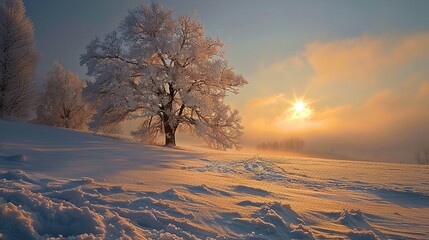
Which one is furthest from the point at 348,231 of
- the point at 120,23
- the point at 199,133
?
the point at 120,23

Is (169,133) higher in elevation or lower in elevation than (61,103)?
lower

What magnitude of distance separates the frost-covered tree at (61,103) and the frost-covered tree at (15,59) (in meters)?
10.2

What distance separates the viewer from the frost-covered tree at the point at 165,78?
682 inches

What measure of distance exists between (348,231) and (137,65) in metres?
16.4

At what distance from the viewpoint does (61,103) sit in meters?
33.5

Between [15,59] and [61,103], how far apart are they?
1251 centimetres

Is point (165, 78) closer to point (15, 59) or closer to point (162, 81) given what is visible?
point (162, 81)

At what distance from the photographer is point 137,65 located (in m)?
18.2

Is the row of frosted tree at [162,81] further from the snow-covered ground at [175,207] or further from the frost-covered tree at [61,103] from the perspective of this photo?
the frost-covered tree at [61,103]

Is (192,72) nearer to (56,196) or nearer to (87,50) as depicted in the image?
(87,50)

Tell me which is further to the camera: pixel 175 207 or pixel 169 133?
pixel 169 133

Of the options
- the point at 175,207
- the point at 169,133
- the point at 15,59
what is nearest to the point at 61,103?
the point at 15,59

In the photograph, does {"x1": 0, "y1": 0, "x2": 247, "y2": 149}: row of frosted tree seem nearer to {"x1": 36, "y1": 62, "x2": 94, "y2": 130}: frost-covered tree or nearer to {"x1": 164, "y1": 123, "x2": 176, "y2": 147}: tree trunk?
{"x1": 164, "y1": 123, "x2": 176, "y2": 147}: tree trunk

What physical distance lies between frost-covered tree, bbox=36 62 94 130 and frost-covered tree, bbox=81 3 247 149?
1600 centimetres
